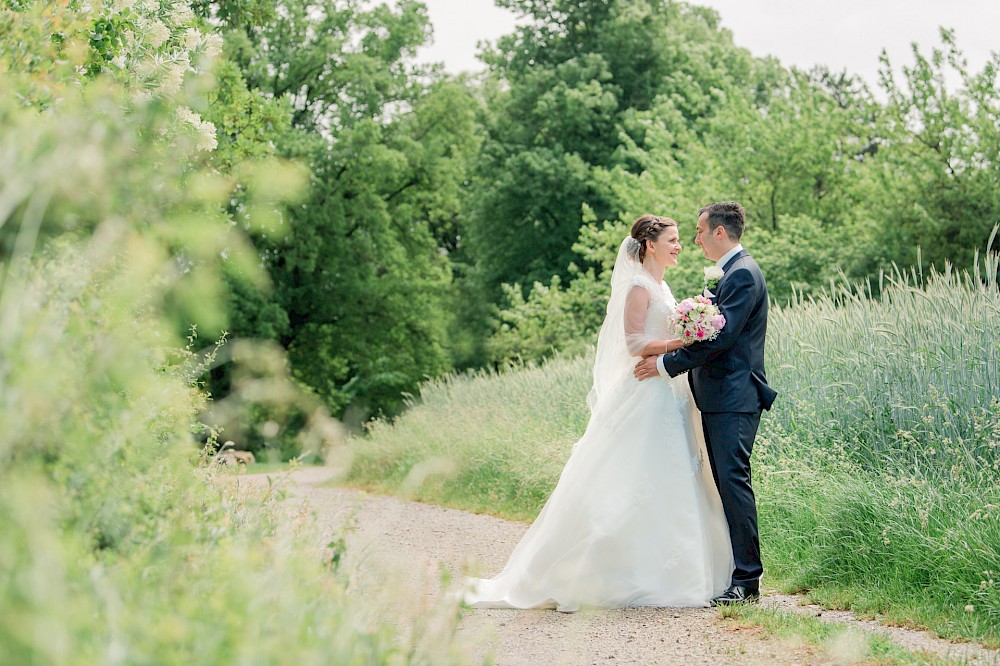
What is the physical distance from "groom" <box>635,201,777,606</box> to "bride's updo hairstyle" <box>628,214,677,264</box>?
0.48 m

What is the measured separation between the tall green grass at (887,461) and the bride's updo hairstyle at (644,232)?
1.82m

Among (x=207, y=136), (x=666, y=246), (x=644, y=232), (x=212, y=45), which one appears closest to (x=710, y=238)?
(x=666, y=246)

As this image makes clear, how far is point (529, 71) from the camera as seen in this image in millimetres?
29609

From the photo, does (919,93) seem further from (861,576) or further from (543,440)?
(861,576)

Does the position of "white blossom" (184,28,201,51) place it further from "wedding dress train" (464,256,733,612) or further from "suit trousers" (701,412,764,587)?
"suit trousers" (701,412,764,587)

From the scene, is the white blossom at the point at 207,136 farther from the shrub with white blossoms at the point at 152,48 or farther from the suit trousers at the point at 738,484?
the suit trousers at the point at 738,484

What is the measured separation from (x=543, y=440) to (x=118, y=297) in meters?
8.29

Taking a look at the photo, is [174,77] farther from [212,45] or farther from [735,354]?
[735,354]

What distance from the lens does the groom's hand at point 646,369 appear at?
6.21 meters

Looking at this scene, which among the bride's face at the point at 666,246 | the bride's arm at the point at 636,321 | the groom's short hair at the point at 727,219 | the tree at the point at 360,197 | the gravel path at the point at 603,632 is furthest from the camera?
the tree at the point at 360,197

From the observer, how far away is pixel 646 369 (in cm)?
624

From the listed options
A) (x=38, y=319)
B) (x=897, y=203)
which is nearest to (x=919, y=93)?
(x=897, y=203)

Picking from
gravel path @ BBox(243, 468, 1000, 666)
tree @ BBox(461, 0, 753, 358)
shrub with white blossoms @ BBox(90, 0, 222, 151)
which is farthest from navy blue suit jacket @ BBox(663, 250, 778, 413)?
tree @ BBox(461, 0, 753, 358)

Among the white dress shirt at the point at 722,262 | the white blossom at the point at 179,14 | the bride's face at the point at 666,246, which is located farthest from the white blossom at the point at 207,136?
the white dress shirt at the point at 722,262
